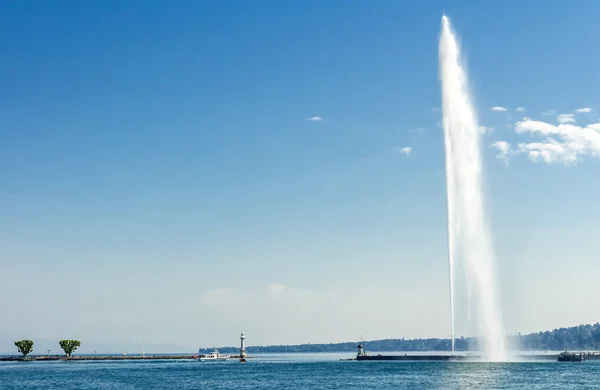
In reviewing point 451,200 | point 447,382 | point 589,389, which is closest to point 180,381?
point 447,382

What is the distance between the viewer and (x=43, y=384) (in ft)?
323

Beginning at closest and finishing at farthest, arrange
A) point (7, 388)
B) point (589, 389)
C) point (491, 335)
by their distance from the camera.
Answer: point (589, 389), point (7, 388), point (491, 335)

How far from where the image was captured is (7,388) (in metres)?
91.7

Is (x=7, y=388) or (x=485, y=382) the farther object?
(x=7, y=388)

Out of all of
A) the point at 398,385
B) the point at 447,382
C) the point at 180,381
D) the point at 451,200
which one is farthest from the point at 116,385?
the point at 451,200

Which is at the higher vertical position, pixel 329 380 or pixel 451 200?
pixel 451 200

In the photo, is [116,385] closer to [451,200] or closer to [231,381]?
[231,381]

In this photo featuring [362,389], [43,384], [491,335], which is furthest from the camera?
[491,335]

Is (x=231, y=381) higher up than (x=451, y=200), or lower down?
lower down

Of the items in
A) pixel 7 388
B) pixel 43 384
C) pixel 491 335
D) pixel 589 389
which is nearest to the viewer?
pixel 589 389

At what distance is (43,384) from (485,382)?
→ 62.6m

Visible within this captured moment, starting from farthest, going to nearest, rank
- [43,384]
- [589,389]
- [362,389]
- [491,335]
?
[491,335] < [43,384] < [362,389] < [589,389]

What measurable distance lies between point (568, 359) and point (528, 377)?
6754 centimetres

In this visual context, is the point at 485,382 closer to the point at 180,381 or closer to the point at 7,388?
the point at 180,381
